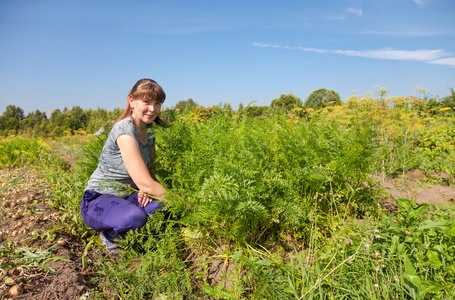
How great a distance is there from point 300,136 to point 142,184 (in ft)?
5.01

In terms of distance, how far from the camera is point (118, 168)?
2.68 meters

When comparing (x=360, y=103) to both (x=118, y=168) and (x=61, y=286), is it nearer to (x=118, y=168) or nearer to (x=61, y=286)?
(x=118, y=168)

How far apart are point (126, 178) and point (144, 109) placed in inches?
27.7

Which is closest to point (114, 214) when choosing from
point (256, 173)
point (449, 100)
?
point (256, 173)

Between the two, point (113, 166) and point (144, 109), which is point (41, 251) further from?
→ point (144, 109)

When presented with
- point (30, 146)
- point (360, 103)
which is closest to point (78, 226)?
point (30, 146)

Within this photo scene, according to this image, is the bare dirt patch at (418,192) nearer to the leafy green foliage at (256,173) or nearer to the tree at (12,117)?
the leafy green foliage at (256,173)

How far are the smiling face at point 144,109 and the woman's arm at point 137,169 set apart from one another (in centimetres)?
29

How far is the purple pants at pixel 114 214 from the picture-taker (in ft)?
7.98

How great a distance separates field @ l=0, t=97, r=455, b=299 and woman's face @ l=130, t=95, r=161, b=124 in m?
0.28

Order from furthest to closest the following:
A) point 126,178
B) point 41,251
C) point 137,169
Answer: point 126,178 < point 137,169 < point 41,251

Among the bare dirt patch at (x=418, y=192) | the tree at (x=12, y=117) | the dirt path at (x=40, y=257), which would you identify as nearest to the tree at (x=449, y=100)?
the bare dirt patch at (x=418, y=192)

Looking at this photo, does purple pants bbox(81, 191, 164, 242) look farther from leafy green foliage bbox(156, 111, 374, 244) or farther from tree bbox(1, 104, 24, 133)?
tree bbox(1, 104, 24, 133)

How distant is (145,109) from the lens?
267 centimetres
